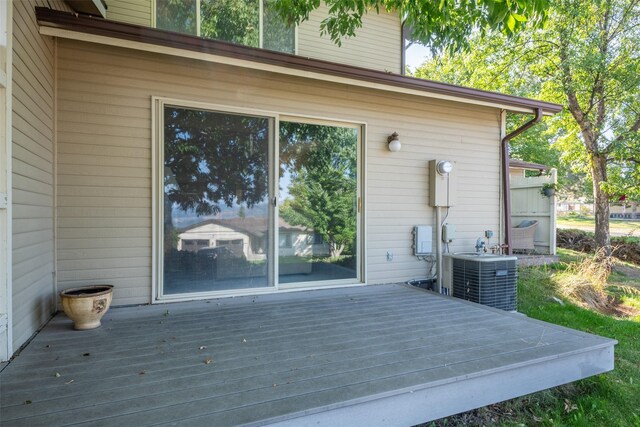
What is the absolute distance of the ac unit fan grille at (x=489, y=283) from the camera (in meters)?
4.01

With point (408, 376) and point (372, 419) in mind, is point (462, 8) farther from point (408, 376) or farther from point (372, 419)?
point (372, 419)

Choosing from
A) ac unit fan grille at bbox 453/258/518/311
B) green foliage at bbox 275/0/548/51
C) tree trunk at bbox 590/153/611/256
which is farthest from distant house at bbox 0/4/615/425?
tree trunk at bbox 590/153/611/256

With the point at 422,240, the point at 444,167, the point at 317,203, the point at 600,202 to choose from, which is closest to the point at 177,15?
the point at 317,203

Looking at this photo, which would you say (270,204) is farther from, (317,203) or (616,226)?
(616,226)

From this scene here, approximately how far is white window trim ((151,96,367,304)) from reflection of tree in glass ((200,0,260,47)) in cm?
129

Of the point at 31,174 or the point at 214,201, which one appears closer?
the point at 31,174

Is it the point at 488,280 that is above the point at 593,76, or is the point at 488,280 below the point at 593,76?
below

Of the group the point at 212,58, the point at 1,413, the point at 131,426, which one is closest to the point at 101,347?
the point at 1,413

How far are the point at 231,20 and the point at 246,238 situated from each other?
108 inches

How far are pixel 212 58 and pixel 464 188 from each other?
3.68 metres

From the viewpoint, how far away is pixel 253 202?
3.91 metres

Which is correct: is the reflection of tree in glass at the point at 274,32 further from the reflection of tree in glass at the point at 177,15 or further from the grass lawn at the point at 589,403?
the grass lawn at the point at 589,403

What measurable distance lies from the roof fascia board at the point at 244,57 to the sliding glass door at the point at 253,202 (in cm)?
57

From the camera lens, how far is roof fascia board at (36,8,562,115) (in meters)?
2.94
